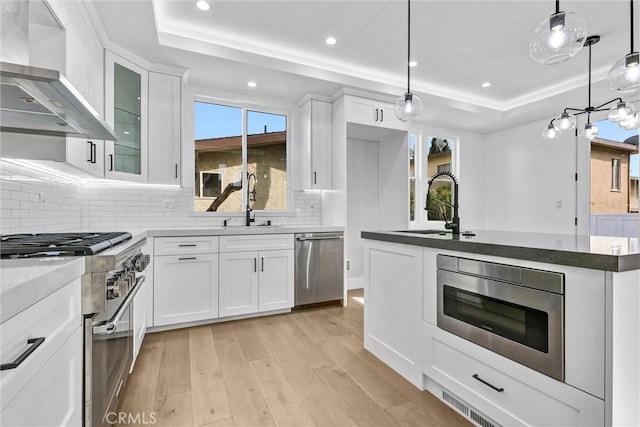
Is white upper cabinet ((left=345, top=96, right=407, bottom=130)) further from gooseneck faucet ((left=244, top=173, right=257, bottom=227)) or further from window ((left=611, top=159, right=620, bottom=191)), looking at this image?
window ((left=611, top=159, right=620, bottom=191))

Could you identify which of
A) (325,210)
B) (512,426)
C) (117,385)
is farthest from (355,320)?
(117,385)

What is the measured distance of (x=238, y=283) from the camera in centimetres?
320

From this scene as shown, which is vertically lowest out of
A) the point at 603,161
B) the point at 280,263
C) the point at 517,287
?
the point at 280,263

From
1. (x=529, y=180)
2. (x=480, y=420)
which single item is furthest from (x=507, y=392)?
(x=529, y=180)

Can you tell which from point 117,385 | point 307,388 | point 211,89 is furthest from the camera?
point 211,89

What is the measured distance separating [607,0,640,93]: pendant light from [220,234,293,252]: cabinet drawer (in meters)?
2.90

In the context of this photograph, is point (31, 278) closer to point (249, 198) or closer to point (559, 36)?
point (559, 36)

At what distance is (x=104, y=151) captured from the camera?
2.71 meters

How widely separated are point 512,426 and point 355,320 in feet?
6.27

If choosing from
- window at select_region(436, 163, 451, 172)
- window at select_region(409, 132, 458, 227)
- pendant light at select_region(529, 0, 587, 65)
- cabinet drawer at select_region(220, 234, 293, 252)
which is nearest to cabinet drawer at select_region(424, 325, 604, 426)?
pendant light at select_region(529, 0, 587, 65)

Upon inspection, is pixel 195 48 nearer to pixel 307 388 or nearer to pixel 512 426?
pixel 307 388

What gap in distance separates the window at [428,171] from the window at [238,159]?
6.49 feet

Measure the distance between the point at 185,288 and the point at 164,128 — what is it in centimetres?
164

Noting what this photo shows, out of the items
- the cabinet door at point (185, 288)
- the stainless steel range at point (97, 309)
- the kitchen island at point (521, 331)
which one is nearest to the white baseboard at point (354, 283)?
the cabinet door at point (185, 288)
